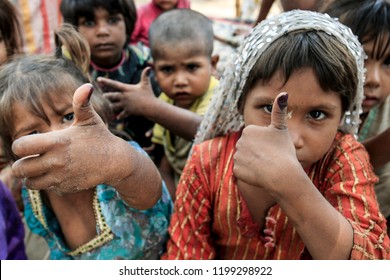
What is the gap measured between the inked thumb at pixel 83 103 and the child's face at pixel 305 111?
521 millimetres

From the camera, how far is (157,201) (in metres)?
1.57

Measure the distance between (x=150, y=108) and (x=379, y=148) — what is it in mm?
966

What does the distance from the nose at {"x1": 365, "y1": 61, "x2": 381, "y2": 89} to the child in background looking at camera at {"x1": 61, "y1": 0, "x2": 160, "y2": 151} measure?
1139 mm

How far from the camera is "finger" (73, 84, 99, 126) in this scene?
1021 millimetres

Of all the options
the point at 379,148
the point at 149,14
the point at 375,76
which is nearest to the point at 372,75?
the point at 375,76

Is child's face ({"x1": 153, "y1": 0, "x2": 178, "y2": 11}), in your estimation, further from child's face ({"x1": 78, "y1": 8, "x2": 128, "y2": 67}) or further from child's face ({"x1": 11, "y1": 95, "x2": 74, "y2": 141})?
child's face ({"x1": 11, "y1": 95, "x2": 74, "y2": 141})

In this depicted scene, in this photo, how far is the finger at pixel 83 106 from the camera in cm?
102

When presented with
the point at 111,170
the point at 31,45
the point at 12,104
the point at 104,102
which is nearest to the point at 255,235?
the point at 111,170

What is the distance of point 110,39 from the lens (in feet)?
8.14

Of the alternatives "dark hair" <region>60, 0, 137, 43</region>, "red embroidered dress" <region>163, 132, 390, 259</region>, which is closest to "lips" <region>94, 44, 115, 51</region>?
"dark hair" <region>60, 0, 137, 43</region>

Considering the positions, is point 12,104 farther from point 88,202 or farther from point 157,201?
point 157,201

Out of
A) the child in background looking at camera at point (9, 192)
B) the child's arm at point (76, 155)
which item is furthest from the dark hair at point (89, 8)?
the child's arm at point (76, 155)

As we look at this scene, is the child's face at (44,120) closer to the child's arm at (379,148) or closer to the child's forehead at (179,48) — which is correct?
the child's forehead at (179,48)

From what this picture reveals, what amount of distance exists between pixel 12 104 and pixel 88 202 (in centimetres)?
43
